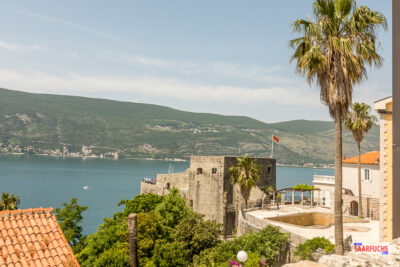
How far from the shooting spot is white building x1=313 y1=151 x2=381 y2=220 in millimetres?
38406

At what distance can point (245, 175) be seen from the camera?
4106 centimetres

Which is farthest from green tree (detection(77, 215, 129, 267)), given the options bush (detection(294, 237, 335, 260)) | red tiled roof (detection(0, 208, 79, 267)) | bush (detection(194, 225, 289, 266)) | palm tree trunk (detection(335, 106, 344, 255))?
palm tree trunk (detection(335, 106, 344, 255))

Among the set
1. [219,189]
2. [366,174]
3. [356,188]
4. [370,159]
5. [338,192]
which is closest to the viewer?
[338,192]

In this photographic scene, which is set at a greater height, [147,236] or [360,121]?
[360,121]

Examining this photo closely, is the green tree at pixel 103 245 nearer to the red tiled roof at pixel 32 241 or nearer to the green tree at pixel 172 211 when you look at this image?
the green tree at pixel 172 211

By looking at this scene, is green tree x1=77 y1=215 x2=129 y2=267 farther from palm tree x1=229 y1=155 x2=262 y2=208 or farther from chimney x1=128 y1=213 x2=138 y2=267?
palm tree x1=229 y1=155 x2=262 y2=208

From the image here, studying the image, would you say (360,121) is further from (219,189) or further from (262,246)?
(262,246)

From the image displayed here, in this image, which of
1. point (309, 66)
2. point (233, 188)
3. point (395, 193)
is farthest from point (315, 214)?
point (395, 193)

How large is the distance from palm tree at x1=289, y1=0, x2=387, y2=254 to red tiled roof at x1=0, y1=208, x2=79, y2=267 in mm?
11217

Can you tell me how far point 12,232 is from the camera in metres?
10.5

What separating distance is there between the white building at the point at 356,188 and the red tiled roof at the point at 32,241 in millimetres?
35893

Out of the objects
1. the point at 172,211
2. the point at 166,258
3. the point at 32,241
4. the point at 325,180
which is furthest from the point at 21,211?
the point at 325,180

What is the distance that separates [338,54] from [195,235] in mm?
21369

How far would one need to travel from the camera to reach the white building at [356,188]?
1512 inches
